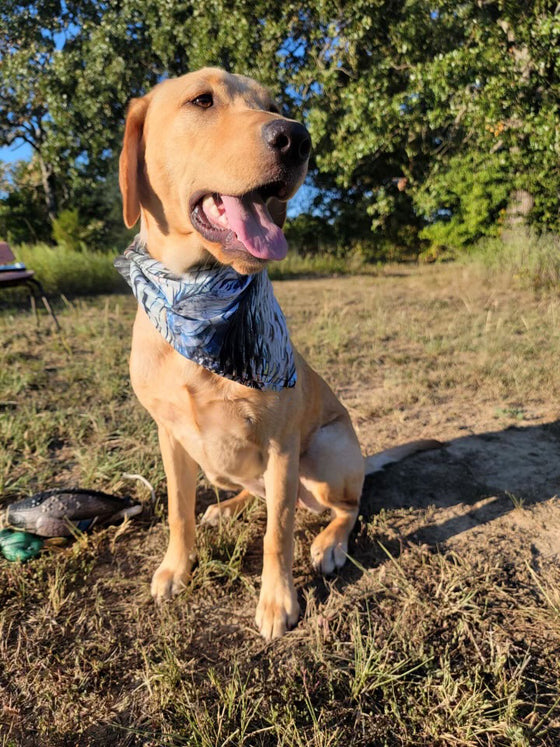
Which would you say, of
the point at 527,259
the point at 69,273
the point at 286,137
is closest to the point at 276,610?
the point at 286,137

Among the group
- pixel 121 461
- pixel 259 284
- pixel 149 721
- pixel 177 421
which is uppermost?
pixel 259 284

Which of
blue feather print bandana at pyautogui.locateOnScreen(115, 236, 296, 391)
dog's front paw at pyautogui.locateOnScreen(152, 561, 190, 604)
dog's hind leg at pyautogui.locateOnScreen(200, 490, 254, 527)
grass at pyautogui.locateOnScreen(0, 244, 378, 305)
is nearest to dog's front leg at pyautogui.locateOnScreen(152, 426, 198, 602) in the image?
dog's front paw at pyautogui.locateOnScreen(152, 561, 190, 604)

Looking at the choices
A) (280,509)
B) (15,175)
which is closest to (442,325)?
(280,509)

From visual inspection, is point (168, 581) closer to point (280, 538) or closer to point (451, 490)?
point (280, 538)

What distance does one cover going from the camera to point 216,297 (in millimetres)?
1751

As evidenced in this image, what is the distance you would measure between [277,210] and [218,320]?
48 cm

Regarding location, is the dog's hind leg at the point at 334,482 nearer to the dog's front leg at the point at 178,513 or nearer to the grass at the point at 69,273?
the dog's front leg at the point at 178,513

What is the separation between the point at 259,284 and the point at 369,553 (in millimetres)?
1280

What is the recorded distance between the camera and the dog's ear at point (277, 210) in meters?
1.74

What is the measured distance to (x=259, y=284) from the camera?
187 centimetres

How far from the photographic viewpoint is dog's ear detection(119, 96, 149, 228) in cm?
169

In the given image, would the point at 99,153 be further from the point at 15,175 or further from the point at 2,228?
the point at 15,175

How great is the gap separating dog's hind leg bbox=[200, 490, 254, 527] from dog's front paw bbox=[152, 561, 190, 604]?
368mm

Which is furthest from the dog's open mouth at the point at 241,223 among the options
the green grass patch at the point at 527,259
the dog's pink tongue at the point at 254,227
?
the green grass patch at the point at 527,259
